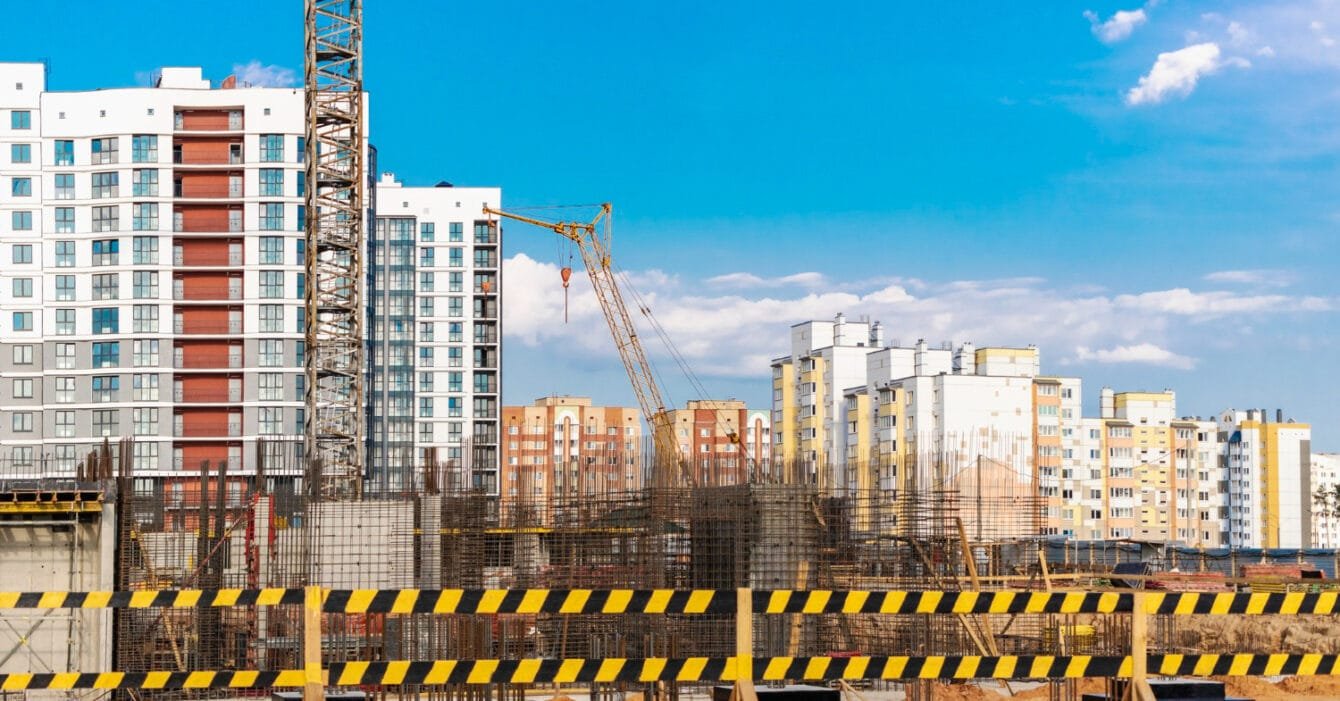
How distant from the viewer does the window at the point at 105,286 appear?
7056 centimetres

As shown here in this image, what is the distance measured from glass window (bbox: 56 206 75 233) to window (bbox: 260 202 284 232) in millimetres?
9178

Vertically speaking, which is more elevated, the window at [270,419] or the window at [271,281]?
the window at [271,281]

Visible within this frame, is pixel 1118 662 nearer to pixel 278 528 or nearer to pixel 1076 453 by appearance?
pixel 278 528

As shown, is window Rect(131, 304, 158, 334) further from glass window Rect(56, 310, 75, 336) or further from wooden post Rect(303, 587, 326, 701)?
wooden post Rect(303, 587, 326, 701)

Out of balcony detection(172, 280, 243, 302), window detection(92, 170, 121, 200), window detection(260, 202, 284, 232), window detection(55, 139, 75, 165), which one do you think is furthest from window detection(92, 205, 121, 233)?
window detection(260, 202, 284, 232)

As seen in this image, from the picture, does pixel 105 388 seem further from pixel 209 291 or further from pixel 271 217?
pixel 271 217

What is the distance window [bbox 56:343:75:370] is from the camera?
2771 inches

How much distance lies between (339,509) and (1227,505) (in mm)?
113511

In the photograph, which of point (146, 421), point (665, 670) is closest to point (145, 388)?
point (146, 421)

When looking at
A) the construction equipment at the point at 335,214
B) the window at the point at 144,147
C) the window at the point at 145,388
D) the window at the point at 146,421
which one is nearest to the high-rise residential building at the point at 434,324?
the window at the point at 145,388

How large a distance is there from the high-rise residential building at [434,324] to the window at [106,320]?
16731mm

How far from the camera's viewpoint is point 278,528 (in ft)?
68.6

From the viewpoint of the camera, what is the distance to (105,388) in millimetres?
70438

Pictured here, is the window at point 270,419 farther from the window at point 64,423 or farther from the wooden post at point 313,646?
the wooden post at point 313,646
